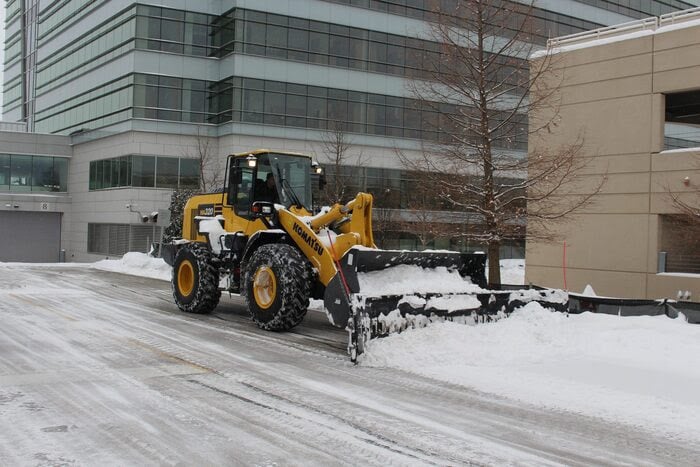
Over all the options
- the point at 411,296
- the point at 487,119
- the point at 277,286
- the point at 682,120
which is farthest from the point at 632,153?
the point at 277,286

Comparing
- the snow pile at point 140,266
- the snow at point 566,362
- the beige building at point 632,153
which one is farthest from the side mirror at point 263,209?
the snow pile at point 140,266

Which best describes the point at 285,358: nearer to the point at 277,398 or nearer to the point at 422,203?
the point at 277,398

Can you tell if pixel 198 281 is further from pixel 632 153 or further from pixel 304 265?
pixel 632 153

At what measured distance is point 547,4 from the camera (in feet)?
136

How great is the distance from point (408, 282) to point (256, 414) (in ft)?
14.6

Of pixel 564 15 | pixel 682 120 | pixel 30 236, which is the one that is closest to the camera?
pixel 682 120

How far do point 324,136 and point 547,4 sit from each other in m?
17.6

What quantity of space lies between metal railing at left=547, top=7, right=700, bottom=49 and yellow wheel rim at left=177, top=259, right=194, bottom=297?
1149 centimetres

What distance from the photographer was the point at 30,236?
144 ft

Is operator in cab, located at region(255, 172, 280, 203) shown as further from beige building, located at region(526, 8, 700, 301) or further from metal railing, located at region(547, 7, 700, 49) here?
metal railing, located at region(547, 7, 700, 49)

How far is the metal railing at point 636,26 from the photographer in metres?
18.9

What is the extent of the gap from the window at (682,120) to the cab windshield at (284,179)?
12.8 meters

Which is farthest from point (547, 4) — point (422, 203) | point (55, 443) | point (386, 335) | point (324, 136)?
point (55, 443)

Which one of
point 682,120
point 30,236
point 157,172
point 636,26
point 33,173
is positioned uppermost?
point 636,26
